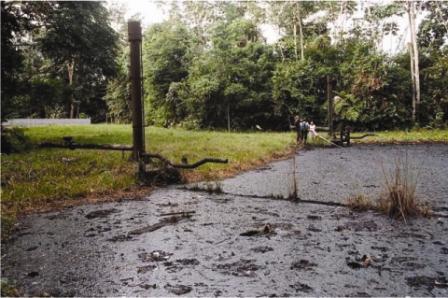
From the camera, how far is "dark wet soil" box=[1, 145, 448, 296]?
345 cm

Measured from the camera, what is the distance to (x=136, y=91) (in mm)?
8367

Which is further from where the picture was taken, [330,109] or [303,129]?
[330,109]

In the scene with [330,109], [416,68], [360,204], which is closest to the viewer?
[360,204]

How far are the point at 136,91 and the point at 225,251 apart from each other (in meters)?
5.04

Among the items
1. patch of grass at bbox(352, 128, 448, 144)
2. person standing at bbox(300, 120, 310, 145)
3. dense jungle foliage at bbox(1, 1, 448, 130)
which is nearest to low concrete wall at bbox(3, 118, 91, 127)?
dense jungle foliage at bbox(1, 1, 448, 130)

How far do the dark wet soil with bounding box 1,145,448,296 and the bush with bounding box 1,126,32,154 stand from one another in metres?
1.20

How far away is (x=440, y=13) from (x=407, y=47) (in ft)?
8.58

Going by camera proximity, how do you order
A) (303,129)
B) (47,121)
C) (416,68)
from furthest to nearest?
(47,121) → (416,68) → (303,129)

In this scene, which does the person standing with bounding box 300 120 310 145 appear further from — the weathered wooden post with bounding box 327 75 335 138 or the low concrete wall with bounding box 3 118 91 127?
the low concrete wall with bounding box 3 118 91 127

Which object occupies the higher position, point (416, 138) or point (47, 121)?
point (47, 121)

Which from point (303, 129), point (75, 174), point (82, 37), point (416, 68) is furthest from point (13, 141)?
point (416, 68)

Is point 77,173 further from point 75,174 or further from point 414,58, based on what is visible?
point 414,58

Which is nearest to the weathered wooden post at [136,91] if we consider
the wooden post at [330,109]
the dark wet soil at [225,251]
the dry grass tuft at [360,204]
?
the dark wet soil at [225,251]

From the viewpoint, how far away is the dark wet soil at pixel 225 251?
345 cm
